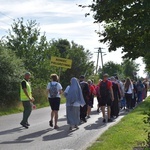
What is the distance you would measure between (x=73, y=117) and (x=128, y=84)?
8558mm

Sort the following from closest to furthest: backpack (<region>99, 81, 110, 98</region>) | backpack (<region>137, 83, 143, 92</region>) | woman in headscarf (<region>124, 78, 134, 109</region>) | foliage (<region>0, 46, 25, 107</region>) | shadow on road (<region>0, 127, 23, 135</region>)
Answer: shadow on road (<region>0, 127, 23, 135</region>) < backpack (<region>99, 81, 110, 98</region>) < foliage (<region>0, 46, 25, 107</region>) < woman in headscarf (<region>124, 78, 134, 109</region>) < backpack (<region>137, 83, 143, 92</region>)

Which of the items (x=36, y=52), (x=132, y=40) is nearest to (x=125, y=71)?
(x=36, y=52)

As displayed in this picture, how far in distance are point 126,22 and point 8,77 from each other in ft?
49.1

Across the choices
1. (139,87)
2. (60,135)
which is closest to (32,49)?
(139,87)

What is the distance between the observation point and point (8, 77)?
20.4 meters

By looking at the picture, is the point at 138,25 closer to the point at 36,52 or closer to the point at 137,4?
the point at 137,4

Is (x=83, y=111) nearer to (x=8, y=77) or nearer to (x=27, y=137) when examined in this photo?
(x=27, y=137)

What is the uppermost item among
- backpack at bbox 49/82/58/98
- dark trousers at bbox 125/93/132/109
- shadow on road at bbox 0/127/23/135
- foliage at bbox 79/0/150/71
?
foliage at bbox 79/0/150/71

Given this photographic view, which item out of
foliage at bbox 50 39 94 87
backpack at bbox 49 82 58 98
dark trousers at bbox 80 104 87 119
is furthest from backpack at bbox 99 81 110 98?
foliage at bbox 50 39 94 87

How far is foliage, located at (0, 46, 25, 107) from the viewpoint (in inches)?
801

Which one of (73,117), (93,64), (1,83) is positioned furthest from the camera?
(93,64)

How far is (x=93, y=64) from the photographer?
2116 inches

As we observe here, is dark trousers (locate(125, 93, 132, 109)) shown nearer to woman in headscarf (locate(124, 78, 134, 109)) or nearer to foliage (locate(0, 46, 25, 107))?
woman in headscarf (locate(124, 78, 134, 109))

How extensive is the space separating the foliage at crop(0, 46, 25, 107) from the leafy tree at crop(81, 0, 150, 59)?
13.9 meters
